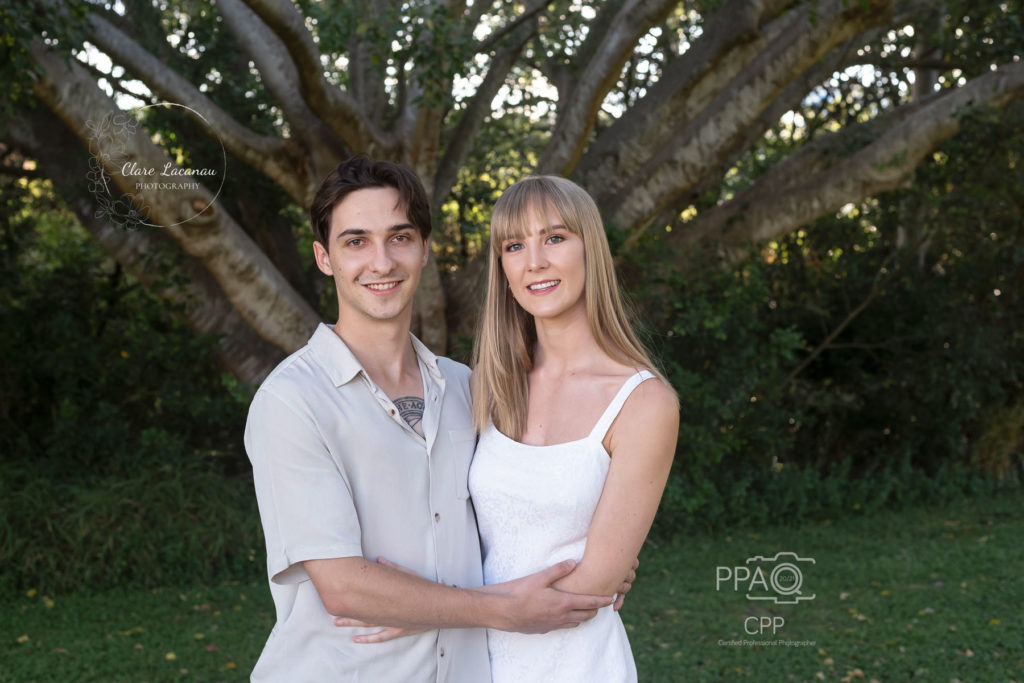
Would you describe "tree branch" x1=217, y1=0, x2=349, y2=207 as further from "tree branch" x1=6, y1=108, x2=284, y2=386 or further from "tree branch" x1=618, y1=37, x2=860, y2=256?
"tree branch" x1=618, y1=37, x2=860, y2=256

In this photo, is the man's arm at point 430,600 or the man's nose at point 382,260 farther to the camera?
the man's nose at point 382,260

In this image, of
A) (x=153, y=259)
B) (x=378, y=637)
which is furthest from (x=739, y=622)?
(x=153, y=259)

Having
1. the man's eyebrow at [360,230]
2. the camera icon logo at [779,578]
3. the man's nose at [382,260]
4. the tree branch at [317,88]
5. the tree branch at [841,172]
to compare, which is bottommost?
the camera icon logo at [779,578]

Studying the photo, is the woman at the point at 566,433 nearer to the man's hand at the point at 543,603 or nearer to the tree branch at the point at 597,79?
the man's hand at the point at 543,603

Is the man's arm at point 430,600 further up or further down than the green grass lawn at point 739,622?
further up

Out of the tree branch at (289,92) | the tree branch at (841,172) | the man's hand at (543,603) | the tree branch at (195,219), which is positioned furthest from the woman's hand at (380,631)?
the tree branch at (841,172)

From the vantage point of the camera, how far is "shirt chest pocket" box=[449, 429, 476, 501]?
2.59m

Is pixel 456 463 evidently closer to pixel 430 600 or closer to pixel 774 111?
pixel 430 600

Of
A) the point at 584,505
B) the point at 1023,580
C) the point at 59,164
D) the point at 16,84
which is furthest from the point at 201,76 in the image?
the point at 1023,580

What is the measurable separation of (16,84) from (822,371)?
860 centimetres

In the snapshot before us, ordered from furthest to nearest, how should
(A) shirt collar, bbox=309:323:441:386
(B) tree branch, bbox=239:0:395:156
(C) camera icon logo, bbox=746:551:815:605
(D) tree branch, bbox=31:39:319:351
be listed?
(C) camera icon logo, bbox=746:551:815:605
(D) tree branch, bbox=31:39:319:351
(B) tree branch, bbox=239:0:395:156
(A) shirt collar, bbox=309:323:441:386

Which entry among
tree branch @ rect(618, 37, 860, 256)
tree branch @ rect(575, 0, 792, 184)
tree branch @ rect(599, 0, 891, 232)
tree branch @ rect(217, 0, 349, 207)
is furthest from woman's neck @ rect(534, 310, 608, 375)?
tree branch @ rect(618, 37, 860, 256)

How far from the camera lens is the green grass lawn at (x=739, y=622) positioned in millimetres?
5297

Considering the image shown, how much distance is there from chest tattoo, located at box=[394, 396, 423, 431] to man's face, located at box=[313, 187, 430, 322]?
24 cm
